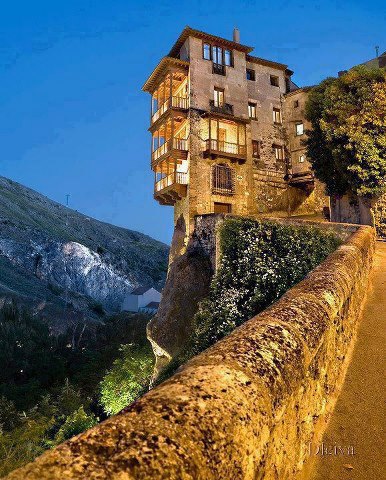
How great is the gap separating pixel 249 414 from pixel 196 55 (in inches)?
1319

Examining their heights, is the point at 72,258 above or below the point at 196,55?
below

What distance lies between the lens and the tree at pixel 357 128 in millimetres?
21844

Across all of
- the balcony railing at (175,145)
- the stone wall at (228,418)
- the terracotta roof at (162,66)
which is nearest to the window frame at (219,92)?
the terracotta roof at (162,66)

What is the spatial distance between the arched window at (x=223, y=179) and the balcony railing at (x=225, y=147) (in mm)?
1328

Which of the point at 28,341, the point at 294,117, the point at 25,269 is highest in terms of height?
the point at 294,117

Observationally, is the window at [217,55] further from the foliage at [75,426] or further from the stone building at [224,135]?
the foliage at [75,426]

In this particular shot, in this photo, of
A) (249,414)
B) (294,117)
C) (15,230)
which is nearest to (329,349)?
(249,414)

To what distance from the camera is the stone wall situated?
162 centimetres

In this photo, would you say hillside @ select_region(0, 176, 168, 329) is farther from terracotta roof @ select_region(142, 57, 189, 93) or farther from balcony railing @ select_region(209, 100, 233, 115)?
balcony railing @ select_region(209, 100, 233, 115)

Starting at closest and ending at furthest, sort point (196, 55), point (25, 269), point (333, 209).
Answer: point (333, 209) < point (196, 55) < point (25, 269)

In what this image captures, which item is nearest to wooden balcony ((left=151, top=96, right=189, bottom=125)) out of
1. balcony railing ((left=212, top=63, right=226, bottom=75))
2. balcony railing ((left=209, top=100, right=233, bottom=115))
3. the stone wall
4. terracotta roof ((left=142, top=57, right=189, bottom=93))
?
balcony railing ((left=209, top=100, right=233, bottom=115))

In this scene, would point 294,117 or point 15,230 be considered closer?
point 294,117

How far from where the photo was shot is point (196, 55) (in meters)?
31.3

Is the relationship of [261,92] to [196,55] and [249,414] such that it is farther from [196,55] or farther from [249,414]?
[249,414]
